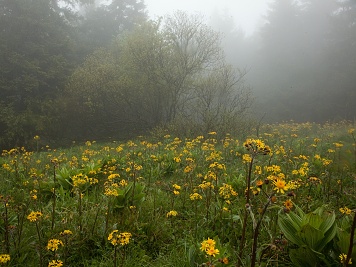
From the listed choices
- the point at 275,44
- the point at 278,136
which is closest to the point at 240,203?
the point at 278,136

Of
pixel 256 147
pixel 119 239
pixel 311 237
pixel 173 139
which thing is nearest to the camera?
pixel 256 147

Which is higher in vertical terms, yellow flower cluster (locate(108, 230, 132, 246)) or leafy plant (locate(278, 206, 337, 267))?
yellow flower cluster (locate(108, 230, 132, 246))

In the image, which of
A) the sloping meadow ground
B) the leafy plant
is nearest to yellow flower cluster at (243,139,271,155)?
the sloping meadow ground

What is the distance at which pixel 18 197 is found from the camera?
13.6 feet

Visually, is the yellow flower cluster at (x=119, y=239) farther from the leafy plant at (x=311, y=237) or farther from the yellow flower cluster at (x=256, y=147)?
the leafy plant at (x=311, y=237)

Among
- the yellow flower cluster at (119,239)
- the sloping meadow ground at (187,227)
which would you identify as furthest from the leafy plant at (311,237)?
the yellow flower cluster at (119,239)

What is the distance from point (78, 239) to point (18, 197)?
77.3 inches

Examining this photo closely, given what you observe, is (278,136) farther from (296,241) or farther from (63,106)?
(63,106)

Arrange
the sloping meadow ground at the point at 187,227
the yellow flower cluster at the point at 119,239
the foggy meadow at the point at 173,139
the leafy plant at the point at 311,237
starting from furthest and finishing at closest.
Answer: the foggy meadow at the point at 173,139
the leafy plant at the point at 311,237
the sloping meadow ground at the point at 187,227
the yellow flower cluster at the point at 119,239

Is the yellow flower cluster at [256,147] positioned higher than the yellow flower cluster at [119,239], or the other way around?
the yellow flower cluster at [256,147]

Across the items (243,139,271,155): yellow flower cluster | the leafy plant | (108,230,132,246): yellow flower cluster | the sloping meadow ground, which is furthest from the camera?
the leafy plant

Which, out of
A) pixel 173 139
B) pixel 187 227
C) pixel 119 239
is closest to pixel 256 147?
pixel 119 239

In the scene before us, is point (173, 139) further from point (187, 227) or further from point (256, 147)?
point (256, 147)

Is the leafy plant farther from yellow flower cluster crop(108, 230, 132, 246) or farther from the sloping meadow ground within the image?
yellow flower cluster crop(108, 230, 132, 246)
